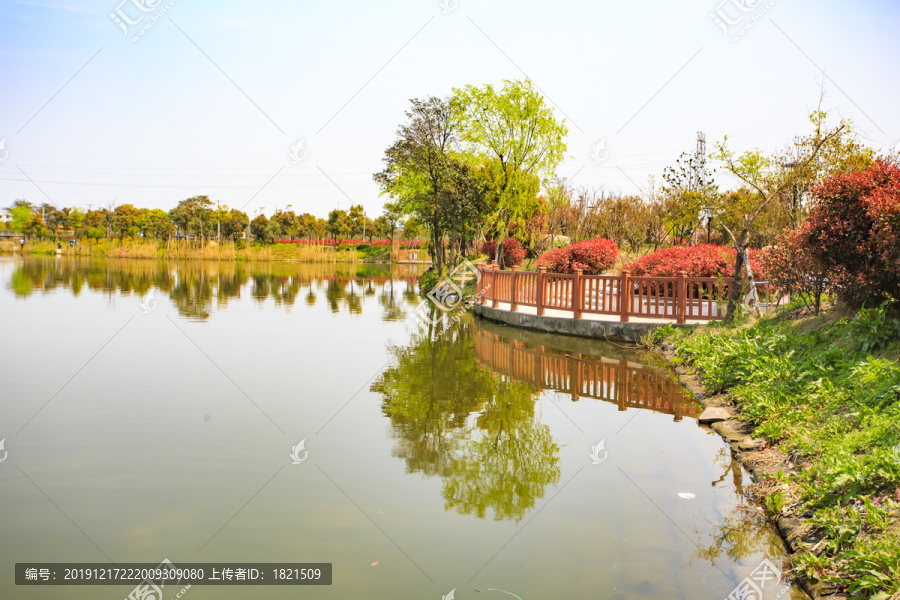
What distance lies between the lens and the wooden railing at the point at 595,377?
8.32 meters

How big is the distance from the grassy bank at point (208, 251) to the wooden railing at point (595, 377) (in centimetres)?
5198

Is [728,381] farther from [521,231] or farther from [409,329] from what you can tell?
[521,231]

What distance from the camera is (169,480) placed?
17.2 feet

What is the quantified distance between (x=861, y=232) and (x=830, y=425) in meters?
3.72

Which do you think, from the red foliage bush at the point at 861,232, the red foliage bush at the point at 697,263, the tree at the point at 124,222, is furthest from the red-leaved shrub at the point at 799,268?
the tree at the point at 124,222

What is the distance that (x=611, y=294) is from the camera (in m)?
13.5

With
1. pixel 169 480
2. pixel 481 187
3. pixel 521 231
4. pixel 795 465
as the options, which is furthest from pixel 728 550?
pixel 521 231

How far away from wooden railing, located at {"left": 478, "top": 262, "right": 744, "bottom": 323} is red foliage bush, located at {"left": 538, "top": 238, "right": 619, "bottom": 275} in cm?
461

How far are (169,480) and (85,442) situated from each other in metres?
1.62

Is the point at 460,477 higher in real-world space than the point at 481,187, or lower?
lower

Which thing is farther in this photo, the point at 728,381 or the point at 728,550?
the point at 728,381

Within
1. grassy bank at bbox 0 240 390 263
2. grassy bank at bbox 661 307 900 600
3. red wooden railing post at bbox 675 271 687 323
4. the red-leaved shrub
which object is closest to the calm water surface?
grassy bank at bbox 661 307 900 600

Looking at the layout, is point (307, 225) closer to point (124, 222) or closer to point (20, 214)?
point (124, 222)

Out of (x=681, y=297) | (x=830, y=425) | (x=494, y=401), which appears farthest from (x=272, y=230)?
(x=830, y=425)
